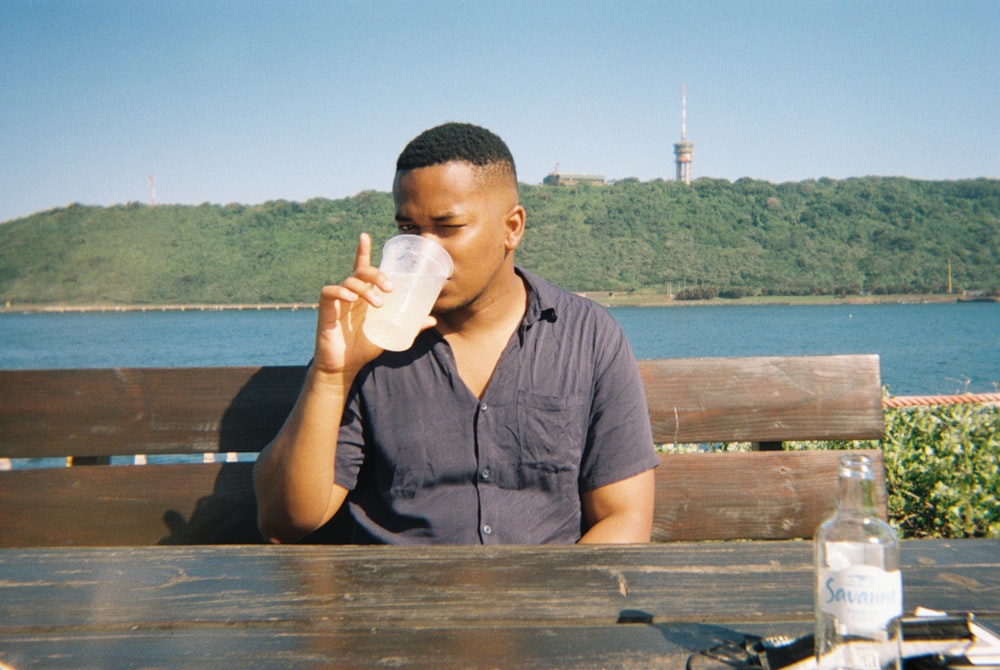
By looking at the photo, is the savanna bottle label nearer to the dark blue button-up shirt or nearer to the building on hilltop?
the dark blue button-up shirt

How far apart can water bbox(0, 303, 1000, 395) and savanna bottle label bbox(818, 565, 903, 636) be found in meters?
18.4

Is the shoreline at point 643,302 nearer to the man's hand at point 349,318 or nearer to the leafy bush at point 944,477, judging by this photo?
the leafy bush at point 944,477

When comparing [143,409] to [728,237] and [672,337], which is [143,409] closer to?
[672,337]

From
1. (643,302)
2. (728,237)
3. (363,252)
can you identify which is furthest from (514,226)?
(728,237)

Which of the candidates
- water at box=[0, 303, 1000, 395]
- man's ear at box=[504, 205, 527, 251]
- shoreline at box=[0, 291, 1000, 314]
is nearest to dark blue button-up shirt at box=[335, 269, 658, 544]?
man's ear at box=[504, 205, 527, 251]

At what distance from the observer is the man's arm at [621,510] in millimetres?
2119

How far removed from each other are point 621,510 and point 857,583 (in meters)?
1.24

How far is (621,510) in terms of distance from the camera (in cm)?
218

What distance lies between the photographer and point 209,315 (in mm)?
71688

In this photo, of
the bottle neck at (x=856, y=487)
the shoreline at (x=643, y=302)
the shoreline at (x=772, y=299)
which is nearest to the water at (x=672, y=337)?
the shoreline at (x=643, y=302)

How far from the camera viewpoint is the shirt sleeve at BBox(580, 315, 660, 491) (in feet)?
7.18

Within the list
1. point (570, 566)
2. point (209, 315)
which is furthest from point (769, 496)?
point (209, 315)

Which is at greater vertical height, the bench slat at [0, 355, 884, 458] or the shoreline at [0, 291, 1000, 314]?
the bench slat at [0, 355, 884, 458]

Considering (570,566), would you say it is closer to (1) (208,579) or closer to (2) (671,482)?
(1) (208,579)
